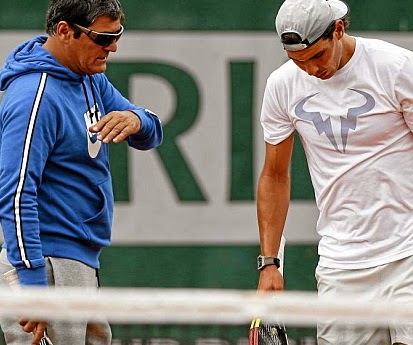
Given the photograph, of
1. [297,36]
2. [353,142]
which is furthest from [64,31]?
[353,142]

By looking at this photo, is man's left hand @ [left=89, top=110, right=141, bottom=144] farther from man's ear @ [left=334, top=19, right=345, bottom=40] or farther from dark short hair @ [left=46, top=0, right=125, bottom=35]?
man's ear @ [left=334, top=19, right=345, bottom=40]

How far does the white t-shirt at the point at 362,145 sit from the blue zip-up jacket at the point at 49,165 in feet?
1.96

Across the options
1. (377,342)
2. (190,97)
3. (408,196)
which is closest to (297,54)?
(408,196)

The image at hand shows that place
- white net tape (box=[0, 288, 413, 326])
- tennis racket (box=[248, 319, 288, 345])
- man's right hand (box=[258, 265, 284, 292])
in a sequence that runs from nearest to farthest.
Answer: white net tape (box=[0, 288, 413, 326]) < tennis racket (box=[248, 319, 288, 345]) < man's right hand (box=[258, 265, 284, 292])

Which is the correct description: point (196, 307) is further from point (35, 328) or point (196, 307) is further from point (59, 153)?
point (59, 153)

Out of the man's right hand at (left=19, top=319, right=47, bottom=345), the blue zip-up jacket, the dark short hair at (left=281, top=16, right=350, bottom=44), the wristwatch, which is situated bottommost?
the man's right hand at (left=19, top=319, right=47, bottom=345)

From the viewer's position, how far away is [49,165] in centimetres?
405

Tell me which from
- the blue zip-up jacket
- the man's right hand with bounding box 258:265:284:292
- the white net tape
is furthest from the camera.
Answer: the man's right hand with bounding box 258:265:284:292

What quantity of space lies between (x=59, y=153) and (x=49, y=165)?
0.05 meters

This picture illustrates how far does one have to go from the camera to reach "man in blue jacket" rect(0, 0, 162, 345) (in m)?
3.88

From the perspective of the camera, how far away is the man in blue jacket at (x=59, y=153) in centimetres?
388

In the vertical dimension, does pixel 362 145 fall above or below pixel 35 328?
above

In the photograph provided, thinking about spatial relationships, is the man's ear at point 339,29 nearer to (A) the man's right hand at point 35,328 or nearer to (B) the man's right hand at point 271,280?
(B) the man's right hand at point 271,280

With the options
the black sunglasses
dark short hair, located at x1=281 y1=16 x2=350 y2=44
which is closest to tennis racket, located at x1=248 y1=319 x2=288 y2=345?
dark short hair, located at x1=281 y1=16 x2=350 y2=44
